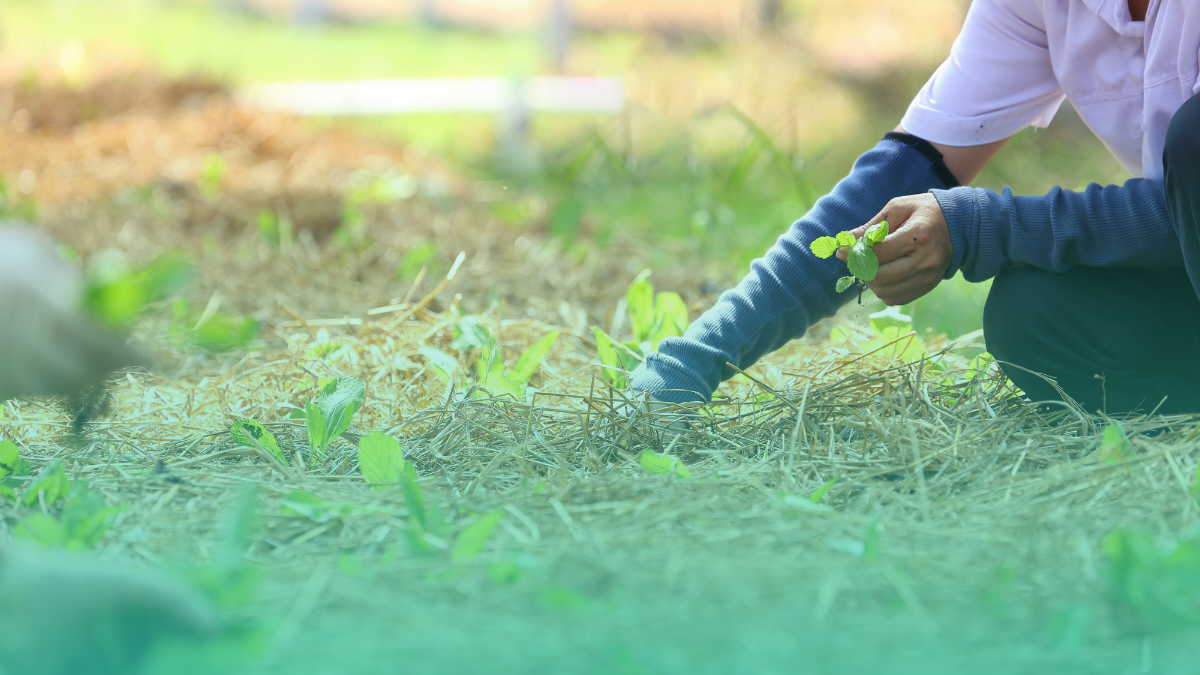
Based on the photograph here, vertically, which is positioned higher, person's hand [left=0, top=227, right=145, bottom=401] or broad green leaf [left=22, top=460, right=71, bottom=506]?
person's hand [left=0, top=227, right=145, bottom=401]

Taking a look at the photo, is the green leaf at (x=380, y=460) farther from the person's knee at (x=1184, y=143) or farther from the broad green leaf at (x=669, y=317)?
the person's knee at (x=1184, y=143)

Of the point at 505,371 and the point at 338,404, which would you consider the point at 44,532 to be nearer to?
A: the point at 338,404

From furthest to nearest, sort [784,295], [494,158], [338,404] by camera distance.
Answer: [494,158] < [784,295] < [338,404]

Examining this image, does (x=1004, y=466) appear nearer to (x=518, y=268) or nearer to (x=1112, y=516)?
(x=1112, y=516)

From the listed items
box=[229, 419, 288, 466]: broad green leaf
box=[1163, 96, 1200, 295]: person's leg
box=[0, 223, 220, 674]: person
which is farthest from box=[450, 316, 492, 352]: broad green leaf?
box=[1163, 96, 1200, 295]: person's leg

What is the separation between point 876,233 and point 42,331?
94 cm

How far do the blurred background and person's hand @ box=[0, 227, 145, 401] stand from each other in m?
1.19

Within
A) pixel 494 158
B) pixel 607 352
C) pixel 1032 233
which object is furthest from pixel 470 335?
pixel 494 158

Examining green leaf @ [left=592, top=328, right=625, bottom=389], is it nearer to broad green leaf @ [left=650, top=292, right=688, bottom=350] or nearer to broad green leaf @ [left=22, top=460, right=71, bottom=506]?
broad green leaf @ [left=650, top=292, right=688, bottom=350]

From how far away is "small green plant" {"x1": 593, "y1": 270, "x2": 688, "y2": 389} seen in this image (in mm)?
1539

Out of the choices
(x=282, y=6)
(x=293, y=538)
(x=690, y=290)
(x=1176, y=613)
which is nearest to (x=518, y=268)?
(x=690, y=290)

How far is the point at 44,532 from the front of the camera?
3.01 ft

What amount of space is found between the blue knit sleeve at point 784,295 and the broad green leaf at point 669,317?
24cm

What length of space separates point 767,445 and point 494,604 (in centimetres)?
54
